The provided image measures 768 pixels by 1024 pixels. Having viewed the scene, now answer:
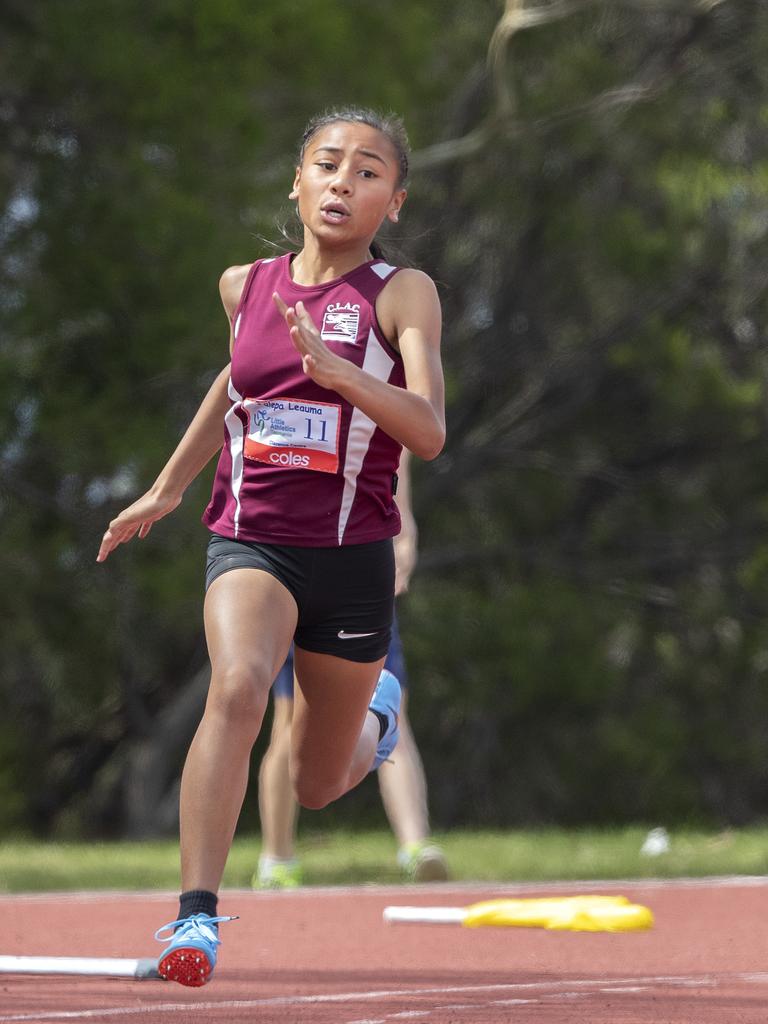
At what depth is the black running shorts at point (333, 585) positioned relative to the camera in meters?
4.44

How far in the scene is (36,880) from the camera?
8742mm

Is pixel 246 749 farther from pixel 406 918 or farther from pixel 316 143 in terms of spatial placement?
pixel 406 918

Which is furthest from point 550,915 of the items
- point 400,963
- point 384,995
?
point 384,995

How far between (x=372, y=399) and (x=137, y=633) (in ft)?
49.9

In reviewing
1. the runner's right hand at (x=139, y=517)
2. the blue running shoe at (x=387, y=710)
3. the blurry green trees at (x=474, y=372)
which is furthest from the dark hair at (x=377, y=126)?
the blurry green trees at (x=474, y=372)

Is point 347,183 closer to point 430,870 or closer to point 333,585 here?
point 333,585

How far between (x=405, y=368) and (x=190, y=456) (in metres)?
0.77

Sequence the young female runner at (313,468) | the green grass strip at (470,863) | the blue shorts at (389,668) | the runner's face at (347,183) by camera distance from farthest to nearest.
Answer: the green grass strip at (470,863)
the blue shorts at (389,668)
the runner's face at (347,183)
the young female runner at (313,468)

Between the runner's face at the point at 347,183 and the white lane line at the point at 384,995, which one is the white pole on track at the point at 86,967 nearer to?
the white lane line at the point at 384,995

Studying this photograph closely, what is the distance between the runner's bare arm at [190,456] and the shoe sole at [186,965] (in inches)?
51.8

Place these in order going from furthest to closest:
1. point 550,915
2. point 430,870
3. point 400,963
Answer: point 430,870 → point 550,915 → point 400,963

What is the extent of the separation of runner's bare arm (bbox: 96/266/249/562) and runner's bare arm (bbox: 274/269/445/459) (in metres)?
0.43

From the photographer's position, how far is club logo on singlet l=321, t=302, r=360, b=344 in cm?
449

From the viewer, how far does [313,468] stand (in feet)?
14.6
